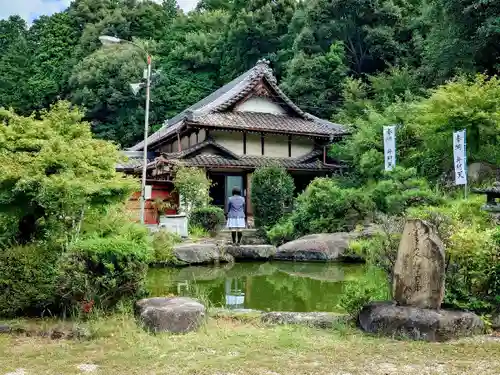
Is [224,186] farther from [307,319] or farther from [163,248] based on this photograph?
[307,319]

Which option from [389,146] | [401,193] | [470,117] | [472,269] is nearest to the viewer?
[472,269]

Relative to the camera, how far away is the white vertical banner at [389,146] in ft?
58.7

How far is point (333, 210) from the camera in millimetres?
17031

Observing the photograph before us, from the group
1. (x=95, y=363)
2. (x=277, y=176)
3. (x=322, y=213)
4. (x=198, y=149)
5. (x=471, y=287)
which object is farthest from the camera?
(x=198, y=149)

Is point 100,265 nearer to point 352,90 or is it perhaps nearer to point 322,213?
point 322,213

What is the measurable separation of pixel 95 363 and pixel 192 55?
127 ft

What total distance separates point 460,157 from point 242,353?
12268 mm

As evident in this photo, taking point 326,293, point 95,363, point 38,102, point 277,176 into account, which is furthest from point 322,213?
point 38,102

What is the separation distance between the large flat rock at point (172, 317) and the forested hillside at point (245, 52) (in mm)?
16030

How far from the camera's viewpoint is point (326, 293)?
31.9ft

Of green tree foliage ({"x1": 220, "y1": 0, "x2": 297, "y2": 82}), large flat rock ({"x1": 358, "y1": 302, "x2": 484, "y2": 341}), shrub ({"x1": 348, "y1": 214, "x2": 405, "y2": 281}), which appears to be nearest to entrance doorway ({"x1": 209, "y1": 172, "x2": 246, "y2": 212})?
green tree foliage ({"x1": 220, "y1": 0, "x2": 297, "y2": 82})

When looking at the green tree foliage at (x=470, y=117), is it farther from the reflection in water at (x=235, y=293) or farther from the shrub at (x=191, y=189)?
the reflection in water at (x=235, y=293)

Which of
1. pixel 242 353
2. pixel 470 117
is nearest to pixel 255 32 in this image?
pixel 470 117

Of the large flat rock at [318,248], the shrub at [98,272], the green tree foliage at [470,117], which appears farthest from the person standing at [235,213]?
the shrub at [98,272]
